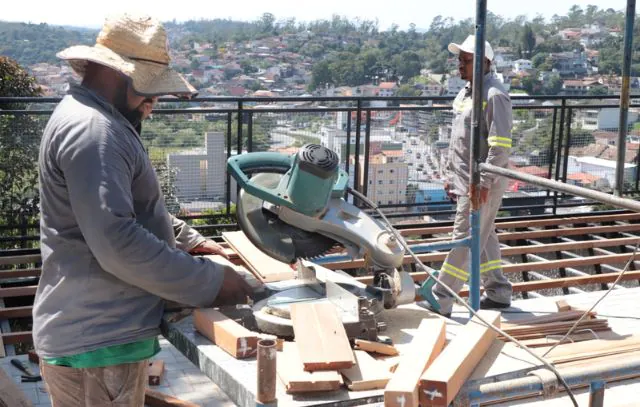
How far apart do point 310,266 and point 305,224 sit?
0.20m

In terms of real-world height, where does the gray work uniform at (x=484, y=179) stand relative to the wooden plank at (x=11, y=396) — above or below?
above

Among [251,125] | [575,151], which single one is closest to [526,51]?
[575,151]

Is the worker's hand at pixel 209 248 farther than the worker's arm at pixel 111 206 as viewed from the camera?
Yes

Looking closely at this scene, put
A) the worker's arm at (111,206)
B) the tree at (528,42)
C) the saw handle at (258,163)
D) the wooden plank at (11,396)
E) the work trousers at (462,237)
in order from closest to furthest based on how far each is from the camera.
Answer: the worker's arm at (111,206) < the saw handle at (258,163) < the wooden plank at (11,396) < the work trousers at (462,237) < the tree at (528,42)

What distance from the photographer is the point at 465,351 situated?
104 inches

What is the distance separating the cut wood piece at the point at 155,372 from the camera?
190 inches

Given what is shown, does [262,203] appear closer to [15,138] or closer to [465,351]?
[465,351]

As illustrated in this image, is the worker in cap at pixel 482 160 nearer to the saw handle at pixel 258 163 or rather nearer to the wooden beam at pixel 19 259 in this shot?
the saw handle at pixel 258 163

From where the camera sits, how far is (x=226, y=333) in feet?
8.88

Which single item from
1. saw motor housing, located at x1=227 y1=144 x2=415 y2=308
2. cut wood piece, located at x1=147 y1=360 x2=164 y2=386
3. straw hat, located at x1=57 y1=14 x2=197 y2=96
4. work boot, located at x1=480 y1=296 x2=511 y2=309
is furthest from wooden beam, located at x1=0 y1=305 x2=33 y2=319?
straw hat, located at x1=57 y1=14 x2=197 y2=96

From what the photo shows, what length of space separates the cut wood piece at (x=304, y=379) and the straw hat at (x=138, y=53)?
3.17ft

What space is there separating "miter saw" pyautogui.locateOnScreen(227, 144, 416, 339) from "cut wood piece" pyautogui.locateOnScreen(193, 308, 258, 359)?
0.25m

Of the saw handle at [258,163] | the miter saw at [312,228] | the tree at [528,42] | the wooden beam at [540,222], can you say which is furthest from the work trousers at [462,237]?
the tree at [528,42]

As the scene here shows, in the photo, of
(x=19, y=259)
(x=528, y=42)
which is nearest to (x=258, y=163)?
(x=19, y=259)
